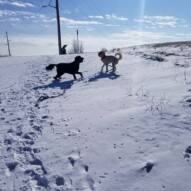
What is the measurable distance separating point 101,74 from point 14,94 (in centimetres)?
438

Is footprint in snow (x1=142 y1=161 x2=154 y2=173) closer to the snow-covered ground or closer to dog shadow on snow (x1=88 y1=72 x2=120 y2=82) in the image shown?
the snow-covered ground

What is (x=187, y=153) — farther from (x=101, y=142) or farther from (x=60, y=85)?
(x=60, y=85)

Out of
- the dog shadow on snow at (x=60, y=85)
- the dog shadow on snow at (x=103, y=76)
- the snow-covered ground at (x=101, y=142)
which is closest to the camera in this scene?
the snow-covered ground at (x=101, y=142)

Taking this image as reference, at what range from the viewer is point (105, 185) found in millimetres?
3885

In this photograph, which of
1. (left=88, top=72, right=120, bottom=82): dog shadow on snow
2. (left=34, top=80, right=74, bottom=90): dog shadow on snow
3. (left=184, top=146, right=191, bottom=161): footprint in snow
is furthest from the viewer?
(left=88, top=72, right=120, bottom=82): dog shadow on snow

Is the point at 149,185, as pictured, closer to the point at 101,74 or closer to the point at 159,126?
the point at 159,126

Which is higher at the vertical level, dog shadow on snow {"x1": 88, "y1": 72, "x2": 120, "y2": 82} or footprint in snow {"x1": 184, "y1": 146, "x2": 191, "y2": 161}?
footprint in snow {"x1": 184, "y1": 146, "x2": 191, "y2": 161}

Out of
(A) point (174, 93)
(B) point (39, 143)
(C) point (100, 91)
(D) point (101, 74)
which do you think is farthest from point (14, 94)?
(A) point (174, 93)

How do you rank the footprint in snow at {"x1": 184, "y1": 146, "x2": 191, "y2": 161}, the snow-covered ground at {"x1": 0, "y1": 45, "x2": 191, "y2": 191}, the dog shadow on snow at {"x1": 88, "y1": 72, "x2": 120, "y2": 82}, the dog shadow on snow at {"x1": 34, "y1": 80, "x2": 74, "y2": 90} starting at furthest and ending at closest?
the dog shadow on snow at {"x1": 88, "y1": 72, "x2": 120, "y2": 82}, the dog shadow on snow at {"x1": 34, "y1": 80, "x2": 74, "y2": 90}, the footprint in snow at {"x1": 184, "y1": 146, "x2": 191, "y2": 161}, the snow-covered ground at {"x1": 0, "y1": 45, "x2": 191, "y2": 191}

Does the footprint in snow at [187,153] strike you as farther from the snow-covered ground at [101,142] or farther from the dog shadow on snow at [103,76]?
the dog shadow on snow at [103,76]

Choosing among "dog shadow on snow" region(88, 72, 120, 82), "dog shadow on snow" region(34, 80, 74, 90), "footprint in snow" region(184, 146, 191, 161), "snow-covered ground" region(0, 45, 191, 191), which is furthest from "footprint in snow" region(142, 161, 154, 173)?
"dog shadow on snow" region(88, 72, 120, 82)

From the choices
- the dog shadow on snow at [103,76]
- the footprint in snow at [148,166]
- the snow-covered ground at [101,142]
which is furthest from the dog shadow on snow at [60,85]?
the footprint in snow at [148,166]

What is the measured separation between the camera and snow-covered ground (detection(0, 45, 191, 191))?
13.1 ft

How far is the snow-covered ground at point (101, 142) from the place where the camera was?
3982 millimetres
